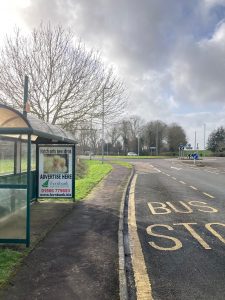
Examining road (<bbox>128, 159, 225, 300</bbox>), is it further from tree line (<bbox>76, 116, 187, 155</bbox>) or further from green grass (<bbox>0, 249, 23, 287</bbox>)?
tree line (<bbox>76, 116, 187, 155</bbox>)

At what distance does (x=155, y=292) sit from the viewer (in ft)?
16.5

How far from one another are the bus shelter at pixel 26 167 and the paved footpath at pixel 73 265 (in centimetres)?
72

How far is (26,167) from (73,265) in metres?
5.56

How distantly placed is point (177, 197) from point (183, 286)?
10030 millimetres

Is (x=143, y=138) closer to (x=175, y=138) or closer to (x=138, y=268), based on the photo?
(x=175, y=138)

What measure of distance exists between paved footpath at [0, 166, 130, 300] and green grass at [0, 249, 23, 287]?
123 millimetres

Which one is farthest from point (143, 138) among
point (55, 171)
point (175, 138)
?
point (55, 171)

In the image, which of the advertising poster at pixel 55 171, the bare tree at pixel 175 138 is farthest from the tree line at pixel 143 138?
the advertising poster at pixel 55 171

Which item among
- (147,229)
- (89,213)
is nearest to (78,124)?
(89,213)

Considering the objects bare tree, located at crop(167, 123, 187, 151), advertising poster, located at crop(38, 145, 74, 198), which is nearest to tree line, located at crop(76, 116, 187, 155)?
bare tree, located at crop(167, 123, 187, 151)

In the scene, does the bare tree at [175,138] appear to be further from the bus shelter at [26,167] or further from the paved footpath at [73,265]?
the paved footpath at [73,265]

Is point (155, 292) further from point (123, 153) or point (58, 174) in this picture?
point (123, 153)

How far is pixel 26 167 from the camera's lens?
36.8 ft

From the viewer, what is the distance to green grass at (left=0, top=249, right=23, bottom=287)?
5.52m
